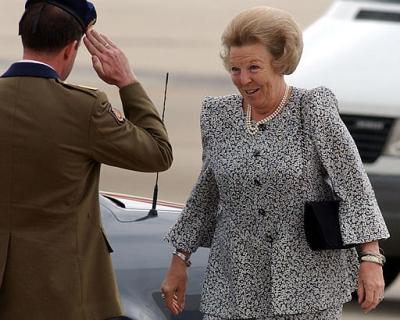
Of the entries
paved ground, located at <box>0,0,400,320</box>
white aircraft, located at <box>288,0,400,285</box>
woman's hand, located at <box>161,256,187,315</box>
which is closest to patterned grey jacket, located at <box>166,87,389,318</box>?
woman's hand, located at <box>161,256,187,315</box>

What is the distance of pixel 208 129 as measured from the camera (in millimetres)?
4000

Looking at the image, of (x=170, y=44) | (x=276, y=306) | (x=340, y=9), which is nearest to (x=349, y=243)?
(x=276, y=306)

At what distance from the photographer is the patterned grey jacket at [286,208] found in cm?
384

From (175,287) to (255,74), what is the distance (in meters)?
0.66

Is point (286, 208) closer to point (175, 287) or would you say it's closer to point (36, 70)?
point (175, 287)

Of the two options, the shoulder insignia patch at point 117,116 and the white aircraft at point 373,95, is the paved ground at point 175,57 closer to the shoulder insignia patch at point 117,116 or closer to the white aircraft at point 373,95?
the white aircraft at point 373,95

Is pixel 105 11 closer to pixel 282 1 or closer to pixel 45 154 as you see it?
pixel 282 1

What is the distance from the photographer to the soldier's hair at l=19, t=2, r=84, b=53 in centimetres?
344

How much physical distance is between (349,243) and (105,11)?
2099 cm

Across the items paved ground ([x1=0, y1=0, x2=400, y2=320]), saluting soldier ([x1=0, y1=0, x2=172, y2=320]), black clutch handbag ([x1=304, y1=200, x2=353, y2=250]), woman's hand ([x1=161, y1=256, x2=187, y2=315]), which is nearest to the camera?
saluting soldier ([x1=0, y1=0, x2=172, y2=320])

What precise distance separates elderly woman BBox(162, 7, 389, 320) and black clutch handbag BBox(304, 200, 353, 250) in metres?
0.02

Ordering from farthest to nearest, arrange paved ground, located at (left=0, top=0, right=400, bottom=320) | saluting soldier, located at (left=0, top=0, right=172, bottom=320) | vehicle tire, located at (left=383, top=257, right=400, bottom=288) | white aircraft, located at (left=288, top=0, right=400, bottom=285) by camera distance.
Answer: paved ground, located at (left=0, top=0, right=400, bottom=320) < vehicle tire, located at (left=383, top=257, right=400, bottom=288) < white aircraft, located at (left=288, top=0, right=400, bottom=285) < saluting soldier, located at (left=0, top=0, right=172, bottom=320)

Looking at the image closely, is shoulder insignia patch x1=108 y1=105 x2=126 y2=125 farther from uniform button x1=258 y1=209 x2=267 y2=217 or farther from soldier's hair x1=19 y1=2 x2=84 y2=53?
uniform button x1=258 y1=209 x2=267 y2=217

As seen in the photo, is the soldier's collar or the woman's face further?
the woman's face
